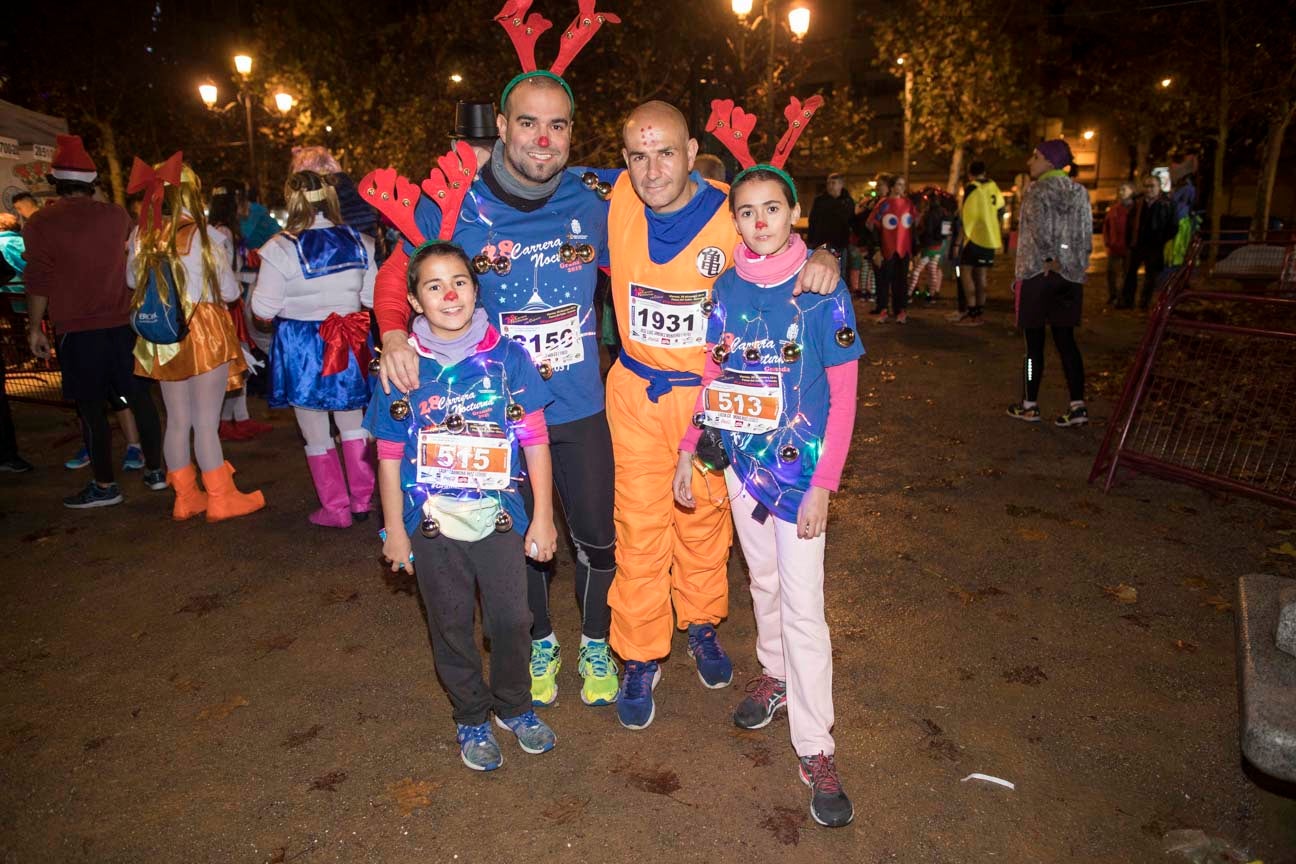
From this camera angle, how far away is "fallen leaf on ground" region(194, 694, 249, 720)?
3.62m

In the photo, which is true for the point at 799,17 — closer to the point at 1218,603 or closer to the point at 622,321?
the point at 1218,603

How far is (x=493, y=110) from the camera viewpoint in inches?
197

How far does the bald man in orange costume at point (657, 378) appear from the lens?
10.3 feet

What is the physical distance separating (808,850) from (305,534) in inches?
158

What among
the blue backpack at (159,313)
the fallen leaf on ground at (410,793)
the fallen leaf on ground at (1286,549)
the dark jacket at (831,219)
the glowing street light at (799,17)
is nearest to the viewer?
the fallen leaf on ground at (410,793)

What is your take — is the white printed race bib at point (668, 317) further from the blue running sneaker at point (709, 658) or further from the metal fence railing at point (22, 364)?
the metal fence railing at point (22, 364)

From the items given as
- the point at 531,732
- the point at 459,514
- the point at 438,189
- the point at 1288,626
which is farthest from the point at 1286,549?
the point at 438,189

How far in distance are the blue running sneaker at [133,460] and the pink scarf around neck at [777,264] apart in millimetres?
6031

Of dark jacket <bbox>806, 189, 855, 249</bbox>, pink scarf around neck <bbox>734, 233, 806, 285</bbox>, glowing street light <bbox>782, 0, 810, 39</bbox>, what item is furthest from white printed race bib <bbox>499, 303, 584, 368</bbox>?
glowing street light <bbox>782, 0, 810, 39</bbox>

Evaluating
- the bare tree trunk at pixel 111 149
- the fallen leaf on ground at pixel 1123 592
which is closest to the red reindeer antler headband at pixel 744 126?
the fallen leaf on ground at pixel 1123 592

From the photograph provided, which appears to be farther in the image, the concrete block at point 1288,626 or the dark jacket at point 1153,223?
the dark jacket at point 1153,223

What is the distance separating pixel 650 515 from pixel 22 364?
868 centimetres

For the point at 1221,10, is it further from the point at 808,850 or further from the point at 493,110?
the point at 808,850

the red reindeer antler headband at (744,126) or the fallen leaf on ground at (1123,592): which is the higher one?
the red reindeer antler headband at (744,126)
